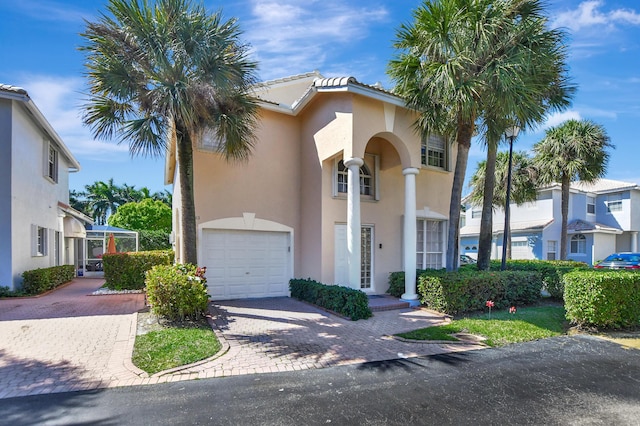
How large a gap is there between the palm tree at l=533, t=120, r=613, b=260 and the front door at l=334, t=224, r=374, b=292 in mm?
14259

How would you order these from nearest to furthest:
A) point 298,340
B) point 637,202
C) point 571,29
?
point 298,340 < point 571,29 < point 637,202

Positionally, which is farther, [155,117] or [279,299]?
[279,299]

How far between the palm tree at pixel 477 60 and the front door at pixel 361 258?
176 inches

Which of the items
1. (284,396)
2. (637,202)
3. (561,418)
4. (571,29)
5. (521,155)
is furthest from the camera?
(637,202)

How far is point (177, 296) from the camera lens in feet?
27.1

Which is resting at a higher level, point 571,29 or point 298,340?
point 571,29

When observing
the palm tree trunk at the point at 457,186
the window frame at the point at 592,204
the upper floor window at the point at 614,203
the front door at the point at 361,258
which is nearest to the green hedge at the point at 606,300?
the palm tree trunk at the point at 457,186

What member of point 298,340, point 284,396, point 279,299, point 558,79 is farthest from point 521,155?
point 284,396

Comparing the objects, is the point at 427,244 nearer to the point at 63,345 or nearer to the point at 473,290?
the point at 473,290

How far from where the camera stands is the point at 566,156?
20.8 m

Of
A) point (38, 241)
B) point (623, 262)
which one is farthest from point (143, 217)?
point (623, 262)

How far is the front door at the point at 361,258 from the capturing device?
39.8 feet

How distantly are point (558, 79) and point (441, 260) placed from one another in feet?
24.8

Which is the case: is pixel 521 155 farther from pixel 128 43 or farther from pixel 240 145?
pixel 128 43
